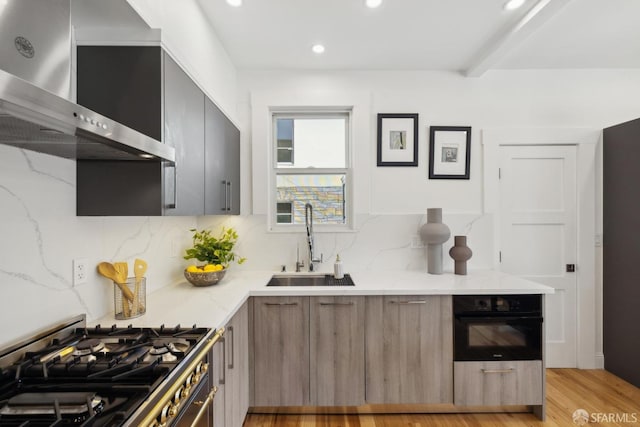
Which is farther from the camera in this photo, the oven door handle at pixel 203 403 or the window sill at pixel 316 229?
the window sill at pixel 316 229

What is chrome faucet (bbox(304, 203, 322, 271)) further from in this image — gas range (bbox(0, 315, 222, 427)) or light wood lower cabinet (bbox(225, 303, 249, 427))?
gas range (bbox(0, 315, 222, 427))

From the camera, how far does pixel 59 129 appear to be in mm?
809

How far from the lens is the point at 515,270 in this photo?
2.86m

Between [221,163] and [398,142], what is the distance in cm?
156

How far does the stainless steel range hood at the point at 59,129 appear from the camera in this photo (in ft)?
2.02

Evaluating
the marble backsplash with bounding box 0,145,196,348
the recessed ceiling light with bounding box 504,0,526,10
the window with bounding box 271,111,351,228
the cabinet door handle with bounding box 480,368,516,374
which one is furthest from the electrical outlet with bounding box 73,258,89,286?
the recessed ceiling light with bounding box 504,0,526,10

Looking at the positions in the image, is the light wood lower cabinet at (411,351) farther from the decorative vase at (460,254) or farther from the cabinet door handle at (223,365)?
the cabinet door handle at (223,365)

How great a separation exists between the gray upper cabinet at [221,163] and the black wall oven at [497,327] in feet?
5.73

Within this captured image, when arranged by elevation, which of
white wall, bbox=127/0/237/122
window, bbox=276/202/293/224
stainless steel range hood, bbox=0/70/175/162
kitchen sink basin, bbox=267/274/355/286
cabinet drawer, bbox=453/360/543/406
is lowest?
cabinet drawer, bbox=453/360/543/406

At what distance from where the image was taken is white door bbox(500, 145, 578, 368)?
284 cm

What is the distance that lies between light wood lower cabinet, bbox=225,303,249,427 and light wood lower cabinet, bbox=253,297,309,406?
8cm

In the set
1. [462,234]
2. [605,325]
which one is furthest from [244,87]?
[605,325]

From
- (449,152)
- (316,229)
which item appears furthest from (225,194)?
(449,152)

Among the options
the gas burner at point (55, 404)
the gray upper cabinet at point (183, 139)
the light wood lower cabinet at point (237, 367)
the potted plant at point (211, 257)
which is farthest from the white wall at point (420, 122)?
the gas burner at point (55, 404)
